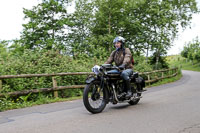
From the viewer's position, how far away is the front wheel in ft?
17.4

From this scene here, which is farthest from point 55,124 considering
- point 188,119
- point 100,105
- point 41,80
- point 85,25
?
point 85,25

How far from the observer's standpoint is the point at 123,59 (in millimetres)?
6414

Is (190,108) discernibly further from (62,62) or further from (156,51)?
(156,51)

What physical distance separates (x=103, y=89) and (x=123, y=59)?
118 cm

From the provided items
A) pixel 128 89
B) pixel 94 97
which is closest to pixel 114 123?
pixel 94 97

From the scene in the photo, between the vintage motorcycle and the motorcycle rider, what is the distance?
0.15 metres

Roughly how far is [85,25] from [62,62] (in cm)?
1847

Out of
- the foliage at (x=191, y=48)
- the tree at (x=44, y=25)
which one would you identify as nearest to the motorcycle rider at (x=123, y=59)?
the tree at (x=44, y=25)

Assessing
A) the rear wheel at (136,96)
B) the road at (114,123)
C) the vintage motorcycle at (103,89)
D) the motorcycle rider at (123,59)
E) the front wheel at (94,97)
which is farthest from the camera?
the rear wheel at (136,96)

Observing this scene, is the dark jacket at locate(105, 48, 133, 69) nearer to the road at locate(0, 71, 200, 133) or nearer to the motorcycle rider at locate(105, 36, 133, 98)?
the motorcycle rider at locate(105, 36, 133, 98)

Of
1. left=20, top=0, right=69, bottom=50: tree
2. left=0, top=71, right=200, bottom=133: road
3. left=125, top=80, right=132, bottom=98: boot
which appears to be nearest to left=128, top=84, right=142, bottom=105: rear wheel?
left=125, top=80, right=132, bottom=98: boot

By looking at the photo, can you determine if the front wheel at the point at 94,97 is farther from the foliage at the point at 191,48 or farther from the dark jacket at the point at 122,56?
the foliage at the point at 191,48

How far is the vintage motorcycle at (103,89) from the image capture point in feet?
17.8

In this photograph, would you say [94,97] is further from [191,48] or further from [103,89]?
[191,48]
